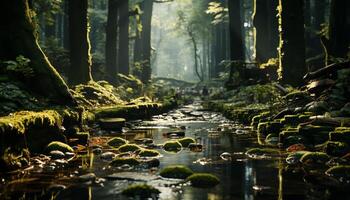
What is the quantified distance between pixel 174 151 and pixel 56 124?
237 cm

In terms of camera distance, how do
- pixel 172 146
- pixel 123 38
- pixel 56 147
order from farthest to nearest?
pixel 123 38, pixel 172 146, pixel 56 147

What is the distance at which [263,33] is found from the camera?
2366 centimetres

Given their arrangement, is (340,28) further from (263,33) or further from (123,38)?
(123,38)

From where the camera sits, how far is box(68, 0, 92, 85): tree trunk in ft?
55.4

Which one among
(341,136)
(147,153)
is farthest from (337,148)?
(147,153)

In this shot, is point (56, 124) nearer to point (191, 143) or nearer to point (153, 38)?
point (191, 143)

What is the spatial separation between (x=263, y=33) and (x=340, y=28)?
9420 millimetres

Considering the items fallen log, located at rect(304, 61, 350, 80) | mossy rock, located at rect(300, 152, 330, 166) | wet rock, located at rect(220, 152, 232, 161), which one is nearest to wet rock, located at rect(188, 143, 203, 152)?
wet rock, located at rect(220, 152, 232, 161)

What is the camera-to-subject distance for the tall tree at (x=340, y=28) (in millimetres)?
14328

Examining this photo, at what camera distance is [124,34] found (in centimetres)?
2859

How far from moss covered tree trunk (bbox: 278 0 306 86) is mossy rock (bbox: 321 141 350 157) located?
7779 millimetres

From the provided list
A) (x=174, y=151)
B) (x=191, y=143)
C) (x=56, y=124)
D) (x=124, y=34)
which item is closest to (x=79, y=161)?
(x=56, y=124)

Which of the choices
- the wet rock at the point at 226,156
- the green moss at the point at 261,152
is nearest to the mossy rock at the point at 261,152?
the green moss at the point at 261,152

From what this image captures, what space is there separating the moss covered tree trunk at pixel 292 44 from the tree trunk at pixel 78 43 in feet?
24.7
